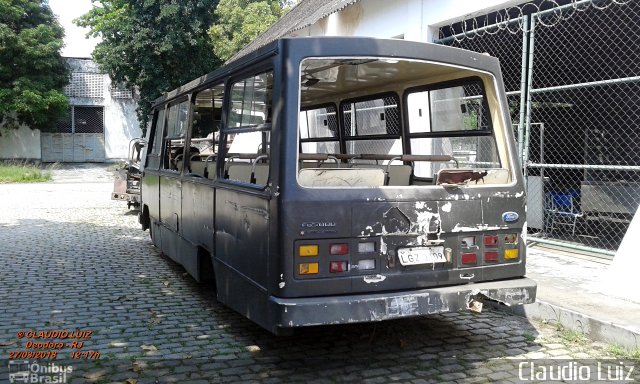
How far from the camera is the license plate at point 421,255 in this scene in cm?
411

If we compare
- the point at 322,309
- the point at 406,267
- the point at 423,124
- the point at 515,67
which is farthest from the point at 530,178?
the point at 322,309

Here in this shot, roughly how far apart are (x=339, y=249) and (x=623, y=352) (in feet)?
8.13

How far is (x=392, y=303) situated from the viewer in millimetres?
3969

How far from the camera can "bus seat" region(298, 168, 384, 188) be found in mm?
4039

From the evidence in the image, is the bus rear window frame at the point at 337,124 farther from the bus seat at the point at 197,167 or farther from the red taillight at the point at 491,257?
the red taillight at the point at 491,257

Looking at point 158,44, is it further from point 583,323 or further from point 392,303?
point 392,303

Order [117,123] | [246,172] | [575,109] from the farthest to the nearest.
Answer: [117,123]
[575,109]
[246,172]

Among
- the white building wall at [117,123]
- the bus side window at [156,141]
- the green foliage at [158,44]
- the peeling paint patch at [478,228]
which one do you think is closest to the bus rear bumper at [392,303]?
the peeling paint patch at [478,228]

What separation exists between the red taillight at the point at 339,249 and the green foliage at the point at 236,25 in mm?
24710

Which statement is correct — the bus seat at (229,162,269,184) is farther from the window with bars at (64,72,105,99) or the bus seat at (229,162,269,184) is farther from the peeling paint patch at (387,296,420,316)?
the window with bars at (64,72,105,99)

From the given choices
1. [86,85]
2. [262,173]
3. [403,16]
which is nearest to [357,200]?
[262,173]

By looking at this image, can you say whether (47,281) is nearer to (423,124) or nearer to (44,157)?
(423,124)

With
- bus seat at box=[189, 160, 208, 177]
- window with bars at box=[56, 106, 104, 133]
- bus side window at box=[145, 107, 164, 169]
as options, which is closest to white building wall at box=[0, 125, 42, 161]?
window with bars at box=[56, 106, 104, 133]

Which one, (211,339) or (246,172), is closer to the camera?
(246,172)
